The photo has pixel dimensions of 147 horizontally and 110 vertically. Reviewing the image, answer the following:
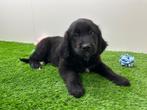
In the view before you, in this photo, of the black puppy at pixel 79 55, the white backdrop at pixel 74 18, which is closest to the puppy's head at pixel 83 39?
the black puppy at pixel 79 55

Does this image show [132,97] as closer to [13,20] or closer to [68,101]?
Answer: [68,101]

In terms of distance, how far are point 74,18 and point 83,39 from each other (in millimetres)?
1649

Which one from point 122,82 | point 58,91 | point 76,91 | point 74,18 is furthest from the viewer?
point 74,18

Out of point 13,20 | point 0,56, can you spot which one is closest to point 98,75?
point 0,56

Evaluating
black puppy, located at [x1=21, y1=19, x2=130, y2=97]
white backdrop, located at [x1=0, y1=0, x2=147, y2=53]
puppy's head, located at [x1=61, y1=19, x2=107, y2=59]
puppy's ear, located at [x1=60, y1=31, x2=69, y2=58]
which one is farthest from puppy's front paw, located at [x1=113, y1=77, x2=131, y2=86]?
white backdrop, located at [x1=0, y1=0, x2=147, y2=53]

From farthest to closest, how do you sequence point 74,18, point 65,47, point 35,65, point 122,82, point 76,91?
point 74,18 → point 35,65 → point 65,47 → point 122,82 → point 76,91

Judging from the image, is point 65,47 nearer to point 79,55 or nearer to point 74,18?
point 79,55

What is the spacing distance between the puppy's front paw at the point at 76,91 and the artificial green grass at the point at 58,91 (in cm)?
3

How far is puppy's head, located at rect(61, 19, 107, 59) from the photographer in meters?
2.57

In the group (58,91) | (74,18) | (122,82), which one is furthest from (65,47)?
(74,18)

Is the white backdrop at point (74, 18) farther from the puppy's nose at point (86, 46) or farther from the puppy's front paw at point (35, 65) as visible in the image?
the puppy's nose at point (86, 46)

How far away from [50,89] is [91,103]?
411 mm

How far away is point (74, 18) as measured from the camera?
4199 mm

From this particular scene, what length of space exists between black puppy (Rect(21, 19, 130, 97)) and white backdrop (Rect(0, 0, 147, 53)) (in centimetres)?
115
